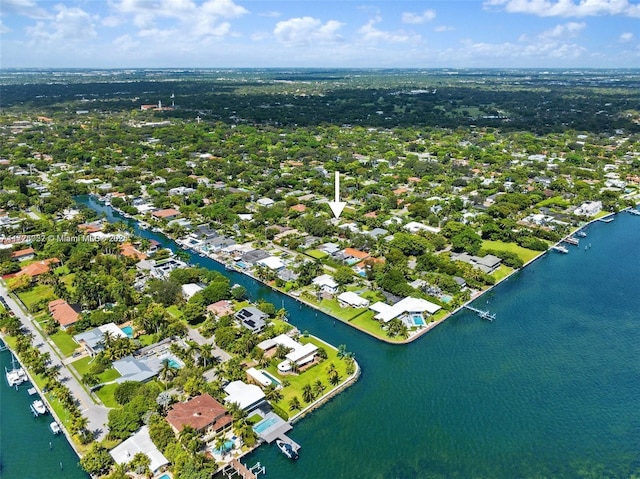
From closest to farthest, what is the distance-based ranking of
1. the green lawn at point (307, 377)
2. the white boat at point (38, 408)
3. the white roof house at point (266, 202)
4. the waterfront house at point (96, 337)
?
the white boat at point (38, 408), the green lawn at point (307, 377), the waterfront house at point (96, 337), the white roof house at point (266, 202)

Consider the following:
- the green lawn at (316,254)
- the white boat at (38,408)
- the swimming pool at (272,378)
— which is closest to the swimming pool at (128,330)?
the white boat at (38,408)

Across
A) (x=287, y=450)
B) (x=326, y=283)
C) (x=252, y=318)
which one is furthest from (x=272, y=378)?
(x=326, y=283)

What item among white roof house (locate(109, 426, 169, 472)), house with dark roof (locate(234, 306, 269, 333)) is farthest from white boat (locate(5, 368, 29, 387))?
house with dark roof (locate(234, 306, 269, 333))

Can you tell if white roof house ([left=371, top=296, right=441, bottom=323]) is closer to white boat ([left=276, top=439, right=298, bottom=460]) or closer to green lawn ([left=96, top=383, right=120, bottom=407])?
white boat ([left=276, top=439, right=298, bottom=460])

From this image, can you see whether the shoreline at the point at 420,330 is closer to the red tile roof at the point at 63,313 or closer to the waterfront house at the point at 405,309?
the waterfront house at the point at 405,309

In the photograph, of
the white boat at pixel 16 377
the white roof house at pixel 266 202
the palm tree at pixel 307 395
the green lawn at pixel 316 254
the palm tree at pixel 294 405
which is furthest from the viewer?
the white roof house at pixel 266 202

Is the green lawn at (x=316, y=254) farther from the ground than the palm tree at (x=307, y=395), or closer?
farther from the ground

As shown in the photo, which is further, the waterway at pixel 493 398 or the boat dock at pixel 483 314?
the boat dock at pixel 483 314

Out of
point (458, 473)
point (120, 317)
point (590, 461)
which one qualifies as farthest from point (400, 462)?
point (120, 317)
